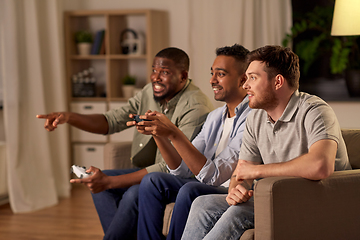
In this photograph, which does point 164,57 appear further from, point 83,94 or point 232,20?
point 83,94

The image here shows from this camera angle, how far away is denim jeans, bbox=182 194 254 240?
1.51 m

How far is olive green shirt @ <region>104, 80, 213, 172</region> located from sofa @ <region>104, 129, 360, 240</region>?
0.82 meters

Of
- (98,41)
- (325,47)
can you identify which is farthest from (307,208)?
(98,41)

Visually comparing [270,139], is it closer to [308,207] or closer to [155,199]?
[308,207]

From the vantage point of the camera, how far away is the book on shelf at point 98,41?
391cm

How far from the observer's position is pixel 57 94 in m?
3.71

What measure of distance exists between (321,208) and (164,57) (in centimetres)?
121

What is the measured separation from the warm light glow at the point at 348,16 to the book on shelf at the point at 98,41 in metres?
2.32

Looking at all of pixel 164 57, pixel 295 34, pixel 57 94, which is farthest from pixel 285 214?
pixel 57 94

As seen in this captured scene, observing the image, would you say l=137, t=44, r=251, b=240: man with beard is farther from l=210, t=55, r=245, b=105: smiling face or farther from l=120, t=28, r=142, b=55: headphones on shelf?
l=120, t=28, r=142, b=55: headphones on shelf

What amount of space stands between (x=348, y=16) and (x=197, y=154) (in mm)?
1009

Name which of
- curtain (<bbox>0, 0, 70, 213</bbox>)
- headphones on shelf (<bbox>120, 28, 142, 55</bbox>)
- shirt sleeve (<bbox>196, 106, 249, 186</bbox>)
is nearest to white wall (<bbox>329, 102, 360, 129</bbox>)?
headphones on shelf (<bbox>120, 28, 142, 55</bbox>)

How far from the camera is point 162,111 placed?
7.85 feet

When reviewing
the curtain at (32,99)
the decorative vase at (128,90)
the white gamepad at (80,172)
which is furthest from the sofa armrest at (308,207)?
the decorative vase at (128,90)
